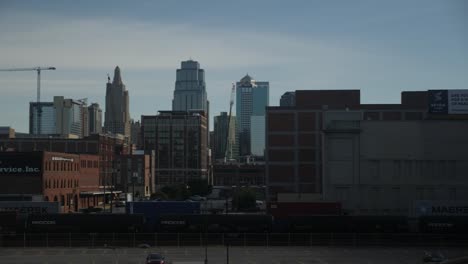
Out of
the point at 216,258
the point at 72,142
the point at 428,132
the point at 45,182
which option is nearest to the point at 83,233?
the point at 216,258

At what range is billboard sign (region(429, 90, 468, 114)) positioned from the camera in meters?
87.7

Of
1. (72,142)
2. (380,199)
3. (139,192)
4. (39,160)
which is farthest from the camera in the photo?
(139,192)

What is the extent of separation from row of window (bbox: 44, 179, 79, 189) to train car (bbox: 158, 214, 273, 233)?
39.8 metres

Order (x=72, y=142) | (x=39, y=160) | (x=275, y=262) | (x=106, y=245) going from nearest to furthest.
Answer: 1. (x=275, y=262)
2. (x=106, y=245)
3. (x=39, y=160)
4. (x=72, y=142)

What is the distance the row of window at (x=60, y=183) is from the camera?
9759cm

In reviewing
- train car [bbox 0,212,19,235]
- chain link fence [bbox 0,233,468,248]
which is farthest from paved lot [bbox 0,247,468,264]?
train car [bbox 0,212,19,235]

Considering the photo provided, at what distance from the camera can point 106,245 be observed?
2366 inches

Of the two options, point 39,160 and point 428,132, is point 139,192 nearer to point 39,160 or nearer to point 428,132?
point 39,160

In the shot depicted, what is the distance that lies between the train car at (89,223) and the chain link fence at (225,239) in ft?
2.76

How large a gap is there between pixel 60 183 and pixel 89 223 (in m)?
45.0

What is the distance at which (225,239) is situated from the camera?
61906 mm

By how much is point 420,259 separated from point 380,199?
3019 centimetres

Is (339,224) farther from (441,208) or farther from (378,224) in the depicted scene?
(441,208)

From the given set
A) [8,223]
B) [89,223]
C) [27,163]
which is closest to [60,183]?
[27,163]
